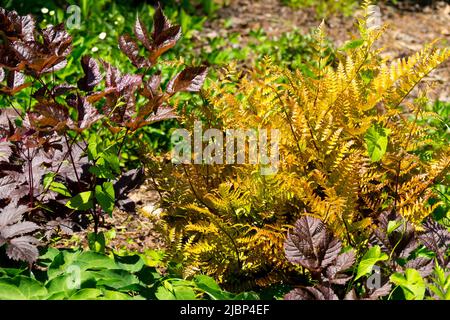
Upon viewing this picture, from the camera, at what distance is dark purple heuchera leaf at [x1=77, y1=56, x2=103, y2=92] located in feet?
8.15

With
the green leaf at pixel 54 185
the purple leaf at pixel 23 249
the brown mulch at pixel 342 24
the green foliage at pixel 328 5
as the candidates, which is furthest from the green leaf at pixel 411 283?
the green foliage at pixel 328 5

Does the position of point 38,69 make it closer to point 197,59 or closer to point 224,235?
point 224,235

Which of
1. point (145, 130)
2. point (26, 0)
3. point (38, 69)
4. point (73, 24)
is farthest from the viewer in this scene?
point (26, 0)

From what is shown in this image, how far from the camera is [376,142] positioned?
2375mm

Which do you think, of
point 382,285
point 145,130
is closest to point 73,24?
point 145,130

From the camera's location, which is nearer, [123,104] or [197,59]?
[123,104]

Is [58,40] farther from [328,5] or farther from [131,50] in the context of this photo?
[328,5]

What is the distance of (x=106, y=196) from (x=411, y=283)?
3.40 ft

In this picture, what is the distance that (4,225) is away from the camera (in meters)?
2.19

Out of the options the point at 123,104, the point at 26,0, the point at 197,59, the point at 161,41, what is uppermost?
the point at 26,0

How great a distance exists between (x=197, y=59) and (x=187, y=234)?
2.55 m

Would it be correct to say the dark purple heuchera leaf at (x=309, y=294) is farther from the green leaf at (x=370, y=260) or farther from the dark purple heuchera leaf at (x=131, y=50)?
the dark purple heuchera leaf at (x=131, y=50)

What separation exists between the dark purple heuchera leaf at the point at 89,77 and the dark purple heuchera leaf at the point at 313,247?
90cm

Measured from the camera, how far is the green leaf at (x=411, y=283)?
6.60 ft
